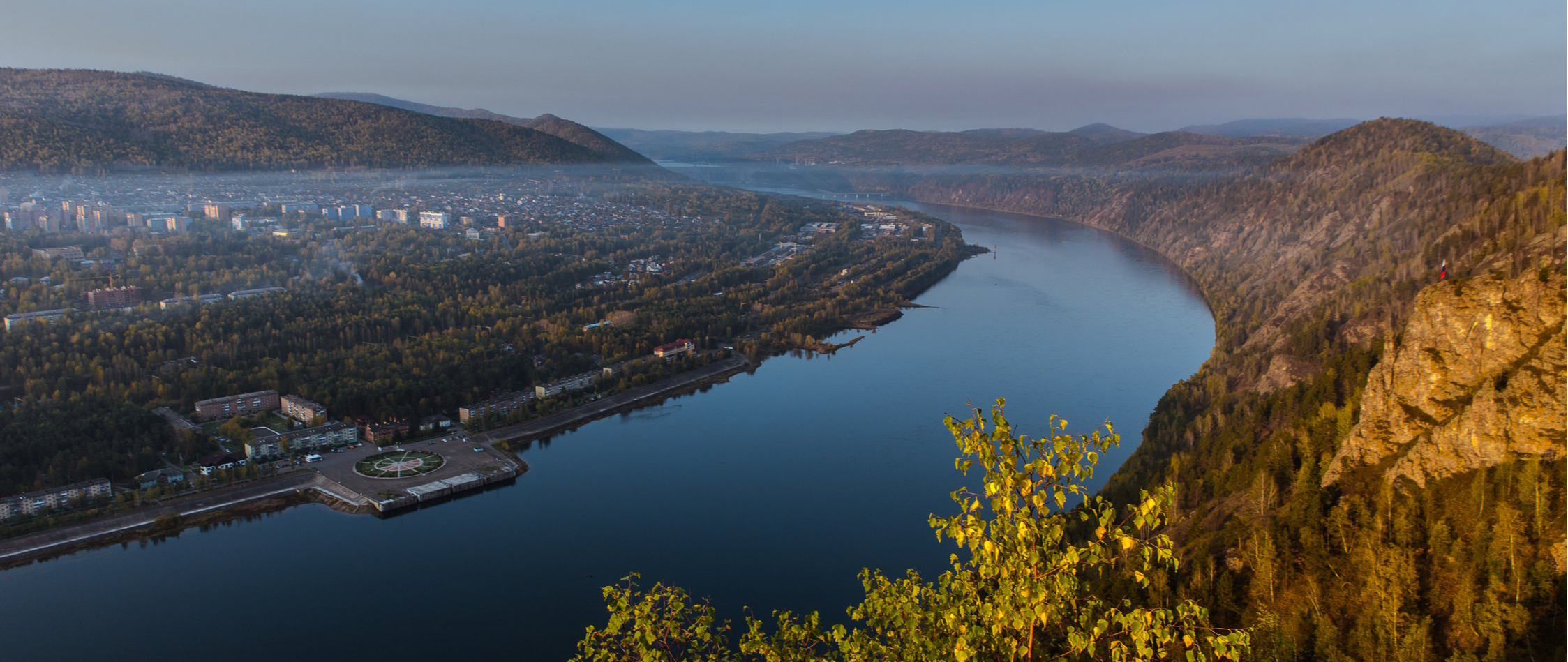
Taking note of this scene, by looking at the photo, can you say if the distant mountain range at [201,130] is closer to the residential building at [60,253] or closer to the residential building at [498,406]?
the residential building at [60,253]

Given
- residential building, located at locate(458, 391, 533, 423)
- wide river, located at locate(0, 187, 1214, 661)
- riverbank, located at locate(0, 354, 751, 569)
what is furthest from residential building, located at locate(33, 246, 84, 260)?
wide river, located at locate(0, 187, 1214, 661)

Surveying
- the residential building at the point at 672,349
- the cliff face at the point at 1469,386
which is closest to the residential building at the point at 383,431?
the residential building at the point at 672,349

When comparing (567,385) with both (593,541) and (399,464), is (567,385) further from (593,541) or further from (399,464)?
(593,541)

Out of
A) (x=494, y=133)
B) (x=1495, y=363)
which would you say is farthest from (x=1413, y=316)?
(x=494, y=133)

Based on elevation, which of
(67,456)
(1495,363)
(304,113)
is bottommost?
(67,456)

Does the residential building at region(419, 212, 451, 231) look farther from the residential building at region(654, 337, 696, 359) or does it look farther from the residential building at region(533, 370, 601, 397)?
the residential building at region(533, 370, 601, 397)

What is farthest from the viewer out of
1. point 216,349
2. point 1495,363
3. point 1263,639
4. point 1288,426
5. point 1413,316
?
point 216,349

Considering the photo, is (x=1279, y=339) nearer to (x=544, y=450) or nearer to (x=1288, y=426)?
(x=1288, y=426)
